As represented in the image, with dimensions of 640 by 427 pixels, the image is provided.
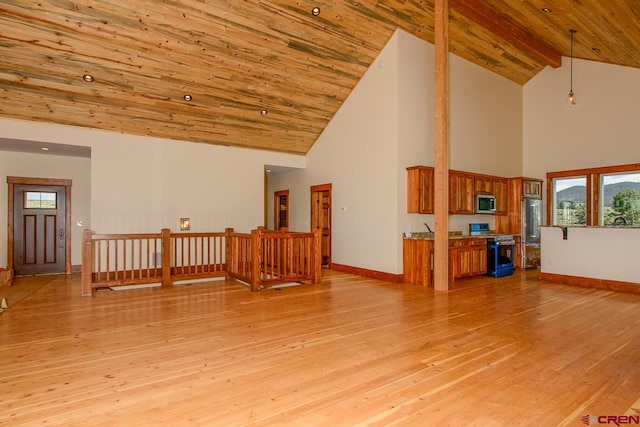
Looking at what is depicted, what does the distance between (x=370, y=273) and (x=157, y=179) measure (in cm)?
479

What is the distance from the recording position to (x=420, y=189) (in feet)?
20.8

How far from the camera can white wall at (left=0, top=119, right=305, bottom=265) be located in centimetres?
667

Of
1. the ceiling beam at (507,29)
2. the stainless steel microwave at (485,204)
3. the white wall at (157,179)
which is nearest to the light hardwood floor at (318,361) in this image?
the white wall at (157,179)

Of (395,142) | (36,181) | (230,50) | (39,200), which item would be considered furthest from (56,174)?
(395,142)

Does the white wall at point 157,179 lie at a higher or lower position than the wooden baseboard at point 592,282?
higher

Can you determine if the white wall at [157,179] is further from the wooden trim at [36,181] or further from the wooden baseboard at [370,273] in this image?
the wooden baseboard at [370,273]

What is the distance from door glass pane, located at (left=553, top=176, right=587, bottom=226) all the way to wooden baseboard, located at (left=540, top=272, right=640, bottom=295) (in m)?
2.14

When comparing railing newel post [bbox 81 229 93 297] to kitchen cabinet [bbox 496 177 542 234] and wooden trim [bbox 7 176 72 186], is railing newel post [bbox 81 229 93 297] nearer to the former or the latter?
wooden trim [bbox 7 176 72 186]

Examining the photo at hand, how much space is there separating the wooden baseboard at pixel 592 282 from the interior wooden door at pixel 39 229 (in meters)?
10.2

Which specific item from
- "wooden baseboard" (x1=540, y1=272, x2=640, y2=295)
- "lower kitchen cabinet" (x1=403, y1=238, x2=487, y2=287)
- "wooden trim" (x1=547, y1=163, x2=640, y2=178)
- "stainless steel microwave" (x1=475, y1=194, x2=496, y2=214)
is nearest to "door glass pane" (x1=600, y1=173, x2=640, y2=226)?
"wooden trim" (x1=547, y1=163, x2=640, y2=178)

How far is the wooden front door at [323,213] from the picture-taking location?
325 inches

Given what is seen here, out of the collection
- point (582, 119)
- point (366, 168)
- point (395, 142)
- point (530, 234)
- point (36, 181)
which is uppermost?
point (582, 119)

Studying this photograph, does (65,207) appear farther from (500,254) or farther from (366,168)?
(500,254)

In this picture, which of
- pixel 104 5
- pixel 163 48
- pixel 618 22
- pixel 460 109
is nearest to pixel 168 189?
pixel 163 48
